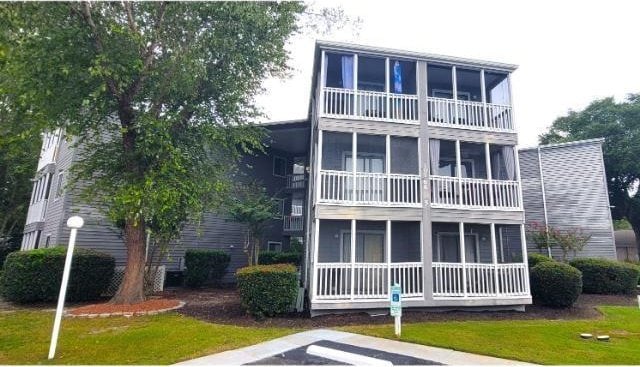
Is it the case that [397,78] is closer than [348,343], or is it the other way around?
[348,343]

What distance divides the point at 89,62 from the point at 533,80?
16401 millimetres

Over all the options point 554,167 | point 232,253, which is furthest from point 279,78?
point 554,167

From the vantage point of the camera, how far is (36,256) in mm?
11758

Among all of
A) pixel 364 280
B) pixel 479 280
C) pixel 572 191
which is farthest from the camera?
pixel 572 191

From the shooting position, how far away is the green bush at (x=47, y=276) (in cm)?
1157

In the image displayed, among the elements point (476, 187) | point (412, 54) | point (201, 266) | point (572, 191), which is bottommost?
point (201, 266)

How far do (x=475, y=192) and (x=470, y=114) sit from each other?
2.94 m

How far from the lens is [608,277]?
1377 centimetres

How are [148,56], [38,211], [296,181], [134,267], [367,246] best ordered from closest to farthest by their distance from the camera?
[148,56]
[134,267]
[367,246]
[38,211]
[296,181]

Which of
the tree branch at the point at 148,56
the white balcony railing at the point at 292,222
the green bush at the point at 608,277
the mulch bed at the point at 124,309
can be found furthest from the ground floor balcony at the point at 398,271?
the white balcony railing at the point at 292,222

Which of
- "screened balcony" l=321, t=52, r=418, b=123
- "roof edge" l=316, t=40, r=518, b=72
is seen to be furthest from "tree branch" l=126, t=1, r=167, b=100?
"screened balcony" l=321, t=52, r=418, b=123

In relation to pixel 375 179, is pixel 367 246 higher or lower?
lower

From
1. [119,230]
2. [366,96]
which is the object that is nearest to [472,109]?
[366,96]

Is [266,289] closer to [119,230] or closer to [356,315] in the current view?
[356,315]
